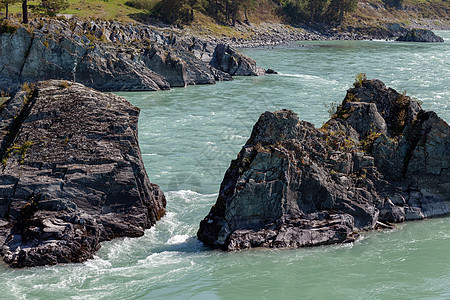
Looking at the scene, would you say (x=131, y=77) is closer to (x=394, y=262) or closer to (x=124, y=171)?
(x=124, y=171)

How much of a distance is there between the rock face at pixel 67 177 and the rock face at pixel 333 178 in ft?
12.0

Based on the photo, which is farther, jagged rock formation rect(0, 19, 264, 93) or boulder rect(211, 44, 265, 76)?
boulder rect(211, 44, 265, 76)

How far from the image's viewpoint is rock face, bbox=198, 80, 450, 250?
61.4ft

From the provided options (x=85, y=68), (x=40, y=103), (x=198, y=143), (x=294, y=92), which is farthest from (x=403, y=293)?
(x=85, y=68)

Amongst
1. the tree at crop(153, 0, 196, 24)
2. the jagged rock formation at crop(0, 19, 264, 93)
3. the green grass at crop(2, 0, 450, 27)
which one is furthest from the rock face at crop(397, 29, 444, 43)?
the jagged rock formation at crop(0, 19, 264, 93)

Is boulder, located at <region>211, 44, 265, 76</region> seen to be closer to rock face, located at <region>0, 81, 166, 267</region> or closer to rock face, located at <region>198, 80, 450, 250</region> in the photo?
rock face, located at <region>198, 80, 450, 250</region>

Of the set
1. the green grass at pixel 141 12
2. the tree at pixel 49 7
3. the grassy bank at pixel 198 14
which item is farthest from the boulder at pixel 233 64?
the grassy bank at pixel 198 14

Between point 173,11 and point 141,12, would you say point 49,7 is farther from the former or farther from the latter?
point 173,11

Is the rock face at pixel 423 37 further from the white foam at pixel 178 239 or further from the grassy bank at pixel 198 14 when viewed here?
the white foam at pixel 178 239

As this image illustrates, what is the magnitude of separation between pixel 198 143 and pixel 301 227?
18.0m

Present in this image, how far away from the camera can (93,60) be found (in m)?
54.5

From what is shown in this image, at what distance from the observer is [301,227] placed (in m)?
18.8

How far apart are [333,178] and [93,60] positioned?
41175 millimetres

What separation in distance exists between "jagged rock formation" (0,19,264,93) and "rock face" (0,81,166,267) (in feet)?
105
